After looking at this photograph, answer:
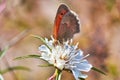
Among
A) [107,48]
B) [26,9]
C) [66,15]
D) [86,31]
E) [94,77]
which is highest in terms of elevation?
[26,9]

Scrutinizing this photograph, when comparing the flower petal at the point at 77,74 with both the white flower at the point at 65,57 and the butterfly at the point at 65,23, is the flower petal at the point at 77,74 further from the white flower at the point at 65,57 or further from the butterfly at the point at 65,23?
the butterfly at the point at 65,23

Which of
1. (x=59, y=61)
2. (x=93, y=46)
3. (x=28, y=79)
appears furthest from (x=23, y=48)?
(x=59, y=61)

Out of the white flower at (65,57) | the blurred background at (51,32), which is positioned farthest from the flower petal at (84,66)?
the blurred background at (51,32)

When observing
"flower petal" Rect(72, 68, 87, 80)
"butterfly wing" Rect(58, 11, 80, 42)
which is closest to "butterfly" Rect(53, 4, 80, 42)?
"butterfly wing" Rect(58, 11, 80, 42)

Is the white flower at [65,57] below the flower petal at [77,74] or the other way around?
the other way around

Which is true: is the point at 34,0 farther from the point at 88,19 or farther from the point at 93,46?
the point at 93,46

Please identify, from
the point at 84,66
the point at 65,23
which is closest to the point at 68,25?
the point at 65,23
